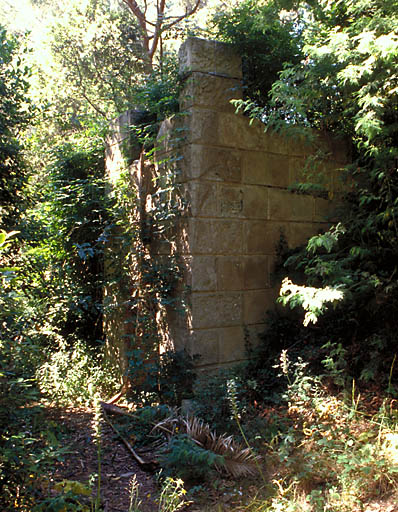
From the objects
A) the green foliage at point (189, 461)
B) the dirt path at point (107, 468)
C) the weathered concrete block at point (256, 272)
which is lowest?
the dirt path at point (107, 468)

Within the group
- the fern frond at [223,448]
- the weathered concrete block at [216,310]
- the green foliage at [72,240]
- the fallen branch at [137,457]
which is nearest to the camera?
the fern frond at [223,448]

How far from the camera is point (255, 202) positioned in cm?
459

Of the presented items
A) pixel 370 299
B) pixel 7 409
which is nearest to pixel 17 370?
pixel 7 409

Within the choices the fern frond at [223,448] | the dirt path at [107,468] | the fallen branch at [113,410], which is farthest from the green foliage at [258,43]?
the dirt path at [107,468]

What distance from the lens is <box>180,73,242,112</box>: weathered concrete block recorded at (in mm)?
4289

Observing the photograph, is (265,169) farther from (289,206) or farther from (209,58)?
(209,58)

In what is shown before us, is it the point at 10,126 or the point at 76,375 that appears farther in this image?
the point at 76,375

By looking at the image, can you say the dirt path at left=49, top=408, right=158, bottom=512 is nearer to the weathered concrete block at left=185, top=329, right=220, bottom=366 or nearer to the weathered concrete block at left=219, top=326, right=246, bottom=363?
the weathered concrete block at left=185, top=329, right=220, bottom=366

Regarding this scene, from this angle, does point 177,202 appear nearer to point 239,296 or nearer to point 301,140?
point 239,296

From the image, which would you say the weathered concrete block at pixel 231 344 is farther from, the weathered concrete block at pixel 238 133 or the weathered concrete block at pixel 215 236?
the weathered concrete block at pixel 238 133

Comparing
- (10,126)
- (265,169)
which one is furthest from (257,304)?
(10,126)

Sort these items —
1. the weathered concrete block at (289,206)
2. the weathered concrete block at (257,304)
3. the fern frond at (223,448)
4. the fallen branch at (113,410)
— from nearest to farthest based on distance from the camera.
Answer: the fern frond at (223,448) → the fallen branch at (113,410) → the weathered concrete block at (257,304) → the weathered concrete block at (289,206)

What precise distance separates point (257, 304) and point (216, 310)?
1.67ft

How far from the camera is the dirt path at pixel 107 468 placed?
290 centimetres
